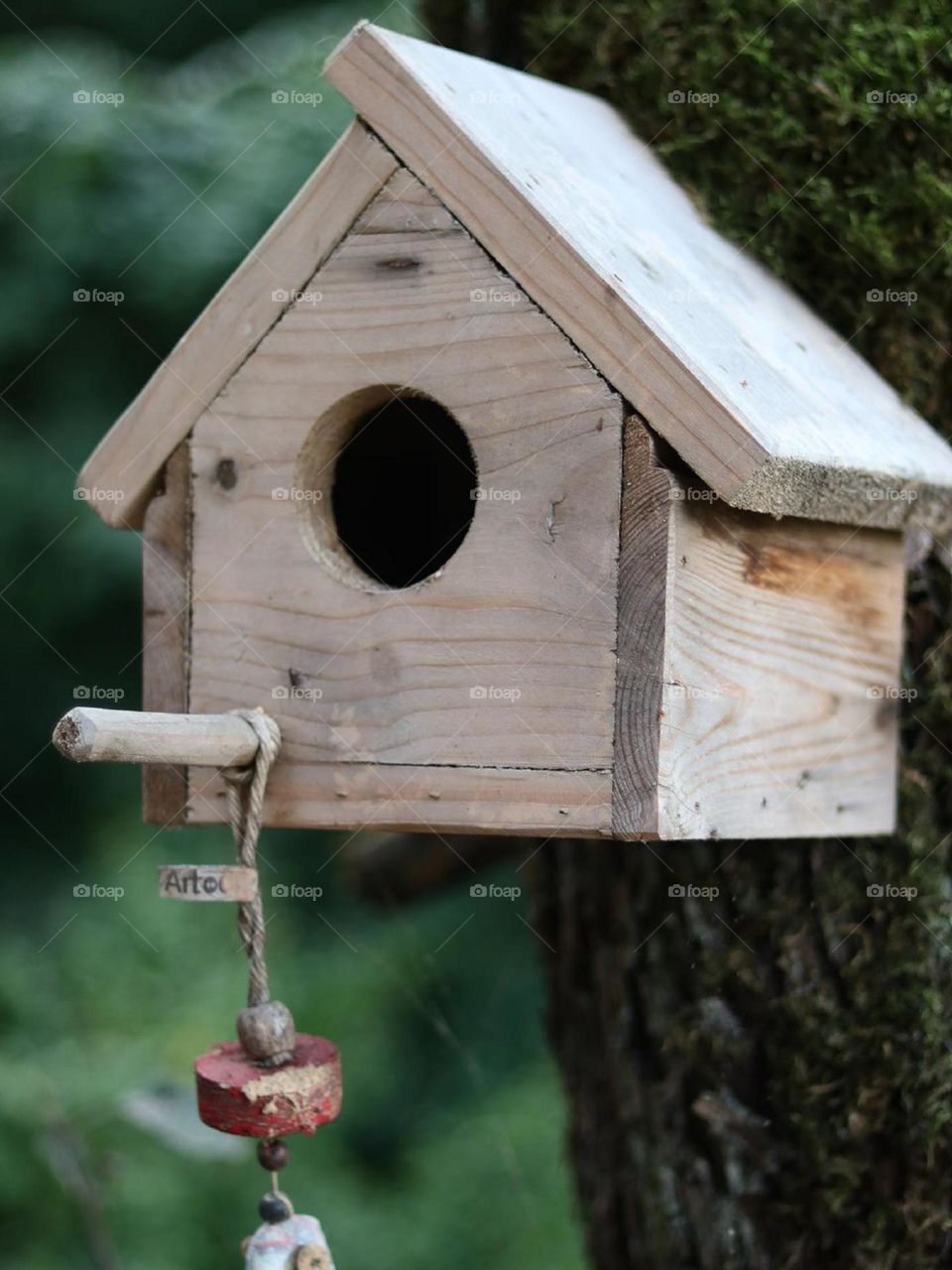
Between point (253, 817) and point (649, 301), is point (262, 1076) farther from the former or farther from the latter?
point (649, 301)

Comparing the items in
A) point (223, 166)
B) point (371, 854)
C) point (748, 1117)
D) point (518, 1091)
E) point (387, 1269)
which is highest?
point (223, 166)

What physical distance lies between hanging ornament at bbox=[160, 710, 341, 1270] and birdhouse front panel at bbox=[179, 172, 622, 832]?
0.49ft

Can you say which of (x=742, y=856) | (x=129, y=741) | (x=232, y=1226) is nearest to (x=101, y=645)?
(x=232, y=1226)

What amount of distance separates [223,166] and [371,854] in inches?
63.3

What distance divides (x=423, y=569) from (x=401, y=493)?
59cm

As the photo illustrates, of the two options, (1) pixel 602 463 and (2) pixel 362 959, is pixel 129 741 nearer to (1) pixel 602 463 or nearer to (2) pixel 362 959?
(1) pixel 602 463

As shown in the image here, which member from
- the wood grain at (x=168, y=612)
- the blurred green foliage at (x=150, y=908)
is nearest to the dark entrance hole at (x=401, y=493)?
Result: the wood grain at (x=168, y=612)

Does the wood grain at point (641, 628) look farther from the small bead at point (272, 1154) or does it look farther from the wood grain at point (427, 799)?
the small bead at point (272, 1154)

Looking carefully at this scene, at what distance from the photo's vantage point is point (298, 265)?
1.86 metres

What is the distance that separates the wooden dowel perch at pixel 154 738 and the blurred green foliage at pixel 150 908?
1.35 m

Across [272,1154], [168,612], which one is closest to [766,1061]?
[272,1154]

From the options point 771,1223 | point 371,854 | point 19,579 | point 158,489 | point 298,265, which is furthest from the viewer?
point 19,579

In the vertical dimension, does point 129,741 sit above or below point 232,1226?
above

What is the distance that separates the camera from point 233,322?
6.23 feet
